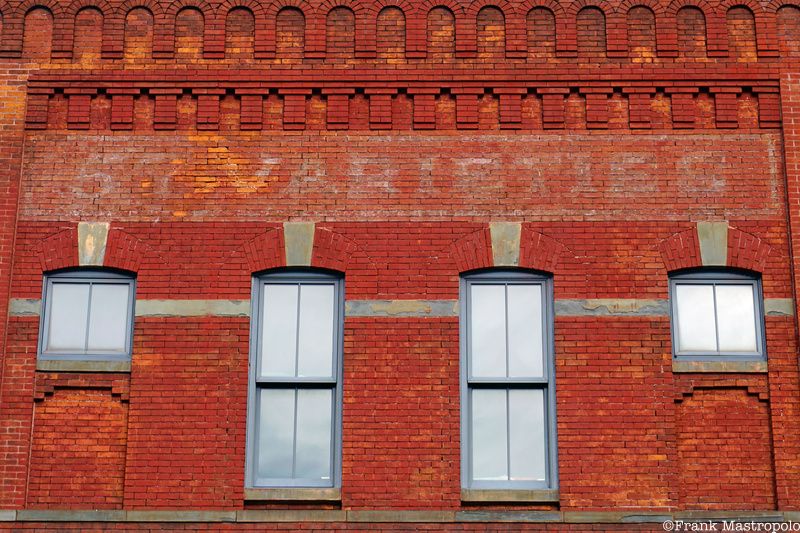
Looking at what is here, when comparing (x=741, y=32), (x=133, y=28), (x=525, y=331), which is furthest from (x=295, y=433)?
(x=741, y=32)

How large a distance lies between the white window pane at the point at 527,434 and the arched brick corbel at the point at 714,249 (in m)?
2.14

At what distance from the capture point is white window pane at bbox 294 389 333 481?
11992 mm

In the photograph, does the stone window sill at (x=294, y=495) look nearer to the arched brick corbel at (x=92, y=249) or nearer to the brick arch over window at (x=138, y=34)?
the arched brick corbel at (x=92, y=249)

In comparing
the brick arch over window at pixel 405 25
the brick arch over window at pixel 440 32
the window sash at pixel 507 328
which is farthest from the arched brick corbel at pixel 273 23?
the window sash at pixel 507 328

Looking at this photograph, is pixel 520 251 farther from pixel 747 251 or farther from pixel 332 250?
pixel 747 251

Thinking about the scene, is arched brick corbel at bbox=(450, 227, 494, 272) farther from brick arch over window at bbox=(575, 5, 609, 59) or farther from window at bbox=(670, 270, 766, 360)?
brick arch over window at bbox=(575, 5, 609, 59)

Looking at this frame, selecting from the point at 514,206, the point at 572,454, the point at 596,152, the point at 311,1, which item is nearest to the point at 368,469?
the point at 572,454

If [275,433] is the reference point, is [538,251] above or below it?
above

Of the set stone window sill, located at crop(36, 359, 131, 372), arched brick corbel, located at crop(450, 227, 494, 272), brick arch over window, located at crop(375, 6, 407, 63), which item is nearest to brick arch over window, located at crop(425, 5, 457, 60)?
brick arch over window, located at crop(375, 6, 407, 63)

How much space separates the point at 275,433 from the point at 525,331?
2.97m

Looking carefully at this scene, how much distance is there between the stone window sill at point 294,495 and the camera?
38.4 feet

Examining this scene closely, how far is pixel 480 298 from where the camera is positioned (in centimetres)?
1243

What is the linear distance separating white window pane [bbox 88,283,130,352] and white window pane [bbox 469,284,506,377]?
387cm

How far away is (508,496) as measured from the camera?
11.7m
